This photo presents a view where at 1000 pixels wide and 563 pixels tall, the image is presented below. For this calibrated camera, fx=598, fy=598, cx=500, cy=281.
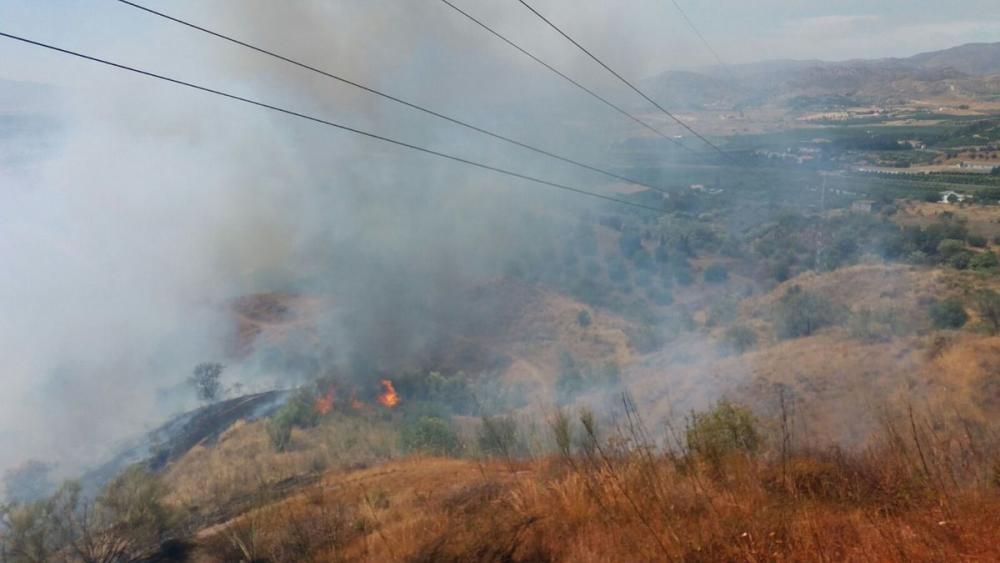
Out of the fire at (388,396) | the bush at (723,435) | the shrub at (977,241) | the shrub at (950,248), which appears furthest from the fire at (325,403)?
the shrub at (977,241)

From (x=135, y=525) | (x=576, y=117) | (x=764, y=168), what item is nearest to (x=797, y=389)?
(x=135, y=525)

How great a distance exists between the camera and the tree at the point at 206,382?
24.3 meters

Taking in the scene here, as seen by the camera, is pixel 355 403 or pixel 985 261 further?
pixel 985 261

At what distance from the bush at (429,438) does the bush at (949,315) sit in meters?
16.3

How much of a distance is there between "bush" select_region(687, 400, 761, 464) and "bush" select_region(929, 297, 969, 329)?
1426cm

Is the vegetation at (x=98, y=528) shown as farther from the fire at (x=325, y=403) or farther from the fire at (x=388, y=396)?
the fire at (x=388, y=396)

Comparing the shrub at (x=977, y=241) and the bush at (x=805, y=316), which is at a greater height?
the shrub at (x=977, y=241)

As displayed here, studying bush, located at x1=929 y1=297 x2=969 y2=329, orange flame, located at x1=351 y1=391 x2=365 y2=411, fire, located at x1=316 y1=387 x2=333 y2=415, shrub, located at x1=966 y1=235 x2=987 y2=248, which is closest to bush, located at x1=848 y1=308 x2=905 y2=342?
bush, located at x1=929 y1=297 x2=969 y2=329

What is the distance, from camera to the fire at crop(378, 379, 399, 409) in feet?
75.2

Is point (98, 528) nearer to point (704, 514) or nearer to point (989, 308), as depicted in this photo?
point (704, 514)

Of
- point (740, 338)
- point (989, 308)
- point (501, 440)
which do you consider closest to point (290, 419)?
point (501, 440)

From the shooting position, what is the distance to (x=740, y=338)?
77.8 feet

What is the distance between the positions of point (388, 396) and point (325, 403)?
2.64 m

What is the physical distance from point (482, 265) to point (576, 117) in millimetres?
30192
